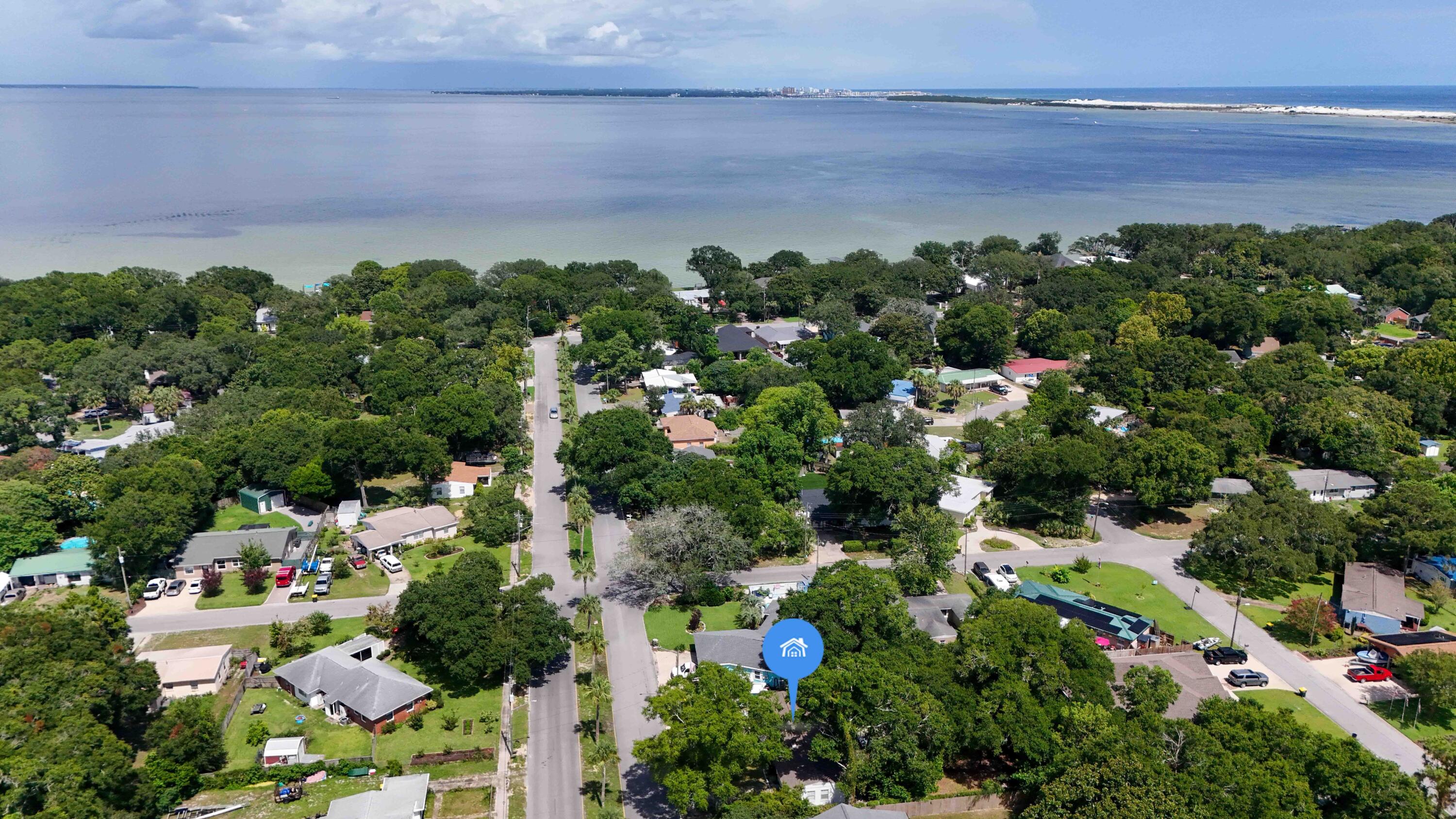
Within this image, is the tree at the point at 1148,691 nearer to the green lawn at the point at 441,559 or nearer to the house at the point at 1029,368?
the green lawn at the point at 441,559

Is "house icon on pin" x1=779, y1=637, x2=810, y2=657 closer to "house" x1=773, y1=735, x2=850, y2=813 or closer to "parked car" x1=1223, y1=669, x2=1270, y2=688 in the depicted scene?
"house" x1=773, y1=735, x2=850, y2=813

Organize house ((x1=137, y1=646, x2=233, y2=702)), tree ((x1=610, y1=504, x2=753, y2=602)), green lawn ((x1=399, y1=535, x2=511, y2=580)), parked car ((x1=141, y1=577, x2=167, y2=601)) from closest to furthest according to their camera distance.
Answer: house ((x1=137, y1=646, x2=233, y2=702)), tree ((x1=610, y1=504, x2=753, y2=602)), parked car ((x1=141, y1=577, x2=167, y2=601)), green lawn ((x1=399, y1=535, x2=511, y2=580))

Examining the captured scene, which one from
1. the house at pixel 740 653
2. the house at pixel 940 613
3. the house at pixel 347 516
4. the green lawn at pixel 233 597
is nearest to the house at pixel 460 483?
the house at pixel 347 516

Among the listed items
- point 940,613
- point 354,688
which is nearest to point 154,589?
point 354,688

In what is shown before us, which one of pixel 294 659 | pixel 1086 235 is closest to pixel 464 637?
pixel 294 659

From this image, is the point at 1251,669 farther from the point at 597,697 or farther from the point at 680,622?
the point at 597,697

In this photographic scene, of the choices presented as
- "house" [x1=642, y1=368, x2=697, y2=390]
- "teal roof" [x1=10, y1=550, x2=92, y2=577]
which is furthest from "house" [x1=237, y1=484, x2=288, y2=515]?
"house" [x1=642, y1=368, x2=697, y2=390]
